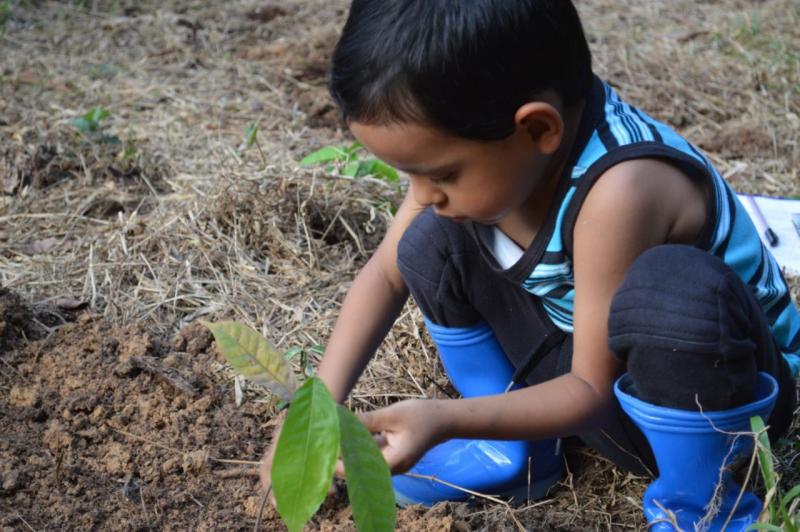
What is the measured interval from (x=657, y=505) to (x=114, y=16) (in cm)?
344

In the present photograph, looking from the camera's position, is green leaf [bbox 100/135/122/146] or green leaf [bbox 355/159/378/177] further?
green leaf [bbox 100/135/122/146]

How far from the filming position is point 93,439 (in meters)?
1.71

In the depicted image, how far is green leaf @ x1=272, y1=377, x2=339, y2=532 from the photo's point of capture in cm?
95

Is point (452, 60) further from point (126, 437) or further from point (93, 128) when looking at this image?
point (93, 128)

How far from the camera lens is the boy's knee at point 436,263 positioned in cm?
160

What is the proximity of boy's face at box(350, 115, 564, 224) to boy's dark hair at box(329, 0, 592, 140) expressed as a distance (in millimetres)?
18

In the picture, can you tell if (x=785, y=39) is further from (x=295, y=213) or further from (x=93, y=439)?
(x=93, y=439)

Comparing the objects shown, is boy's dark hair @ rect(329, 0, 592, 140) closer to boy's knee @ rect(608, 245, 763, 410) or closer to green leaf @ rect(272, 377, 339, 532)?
boy's knee @ rect(608, 245, 763, 410)

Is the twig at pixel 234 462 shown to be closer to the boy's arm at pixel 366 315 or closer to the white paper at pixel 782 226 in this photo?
the boy's arm at pixel 366 315

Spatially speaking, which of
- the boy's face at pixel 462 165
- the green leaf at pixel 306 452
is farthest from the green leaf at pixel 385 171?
the green leaf at pixel 306 452

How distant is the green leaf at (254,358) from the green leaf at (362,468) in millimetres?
101

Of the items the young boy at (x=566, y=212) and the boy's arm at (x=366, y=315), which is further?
the boy's arm at (x=366, y=315)

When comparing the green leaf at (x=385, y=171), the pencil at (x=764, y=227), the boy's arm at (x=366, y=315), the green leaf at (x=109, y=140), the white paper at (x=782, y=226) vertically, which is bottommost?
the green leaf at (x=109, y=140)

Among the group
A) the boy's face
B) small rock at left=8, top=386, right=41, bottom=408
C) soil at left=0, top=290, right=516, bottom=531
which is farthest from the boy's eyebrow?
small rock at left=8, top=386, right=41, bottom=408
